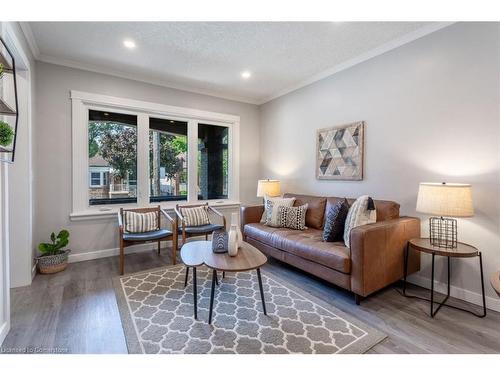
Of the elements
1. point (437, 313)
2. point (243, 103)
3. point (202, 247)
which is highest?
point (243, 103)

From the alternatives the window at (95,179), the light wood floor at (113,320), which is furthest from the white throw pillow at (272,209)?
the window at (95,179)

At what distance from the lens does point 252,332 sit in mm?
1791

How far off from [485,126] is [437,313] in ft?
5.46

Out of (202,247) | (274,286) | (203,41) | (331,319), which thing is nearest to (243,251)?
(202,247)

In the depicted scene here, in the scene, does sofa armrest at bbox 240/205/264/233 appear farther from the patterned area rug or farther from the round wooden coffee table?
the round wooden coffee table

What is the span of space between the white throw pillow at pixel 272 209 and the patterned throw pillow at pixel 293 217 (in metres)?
0.07

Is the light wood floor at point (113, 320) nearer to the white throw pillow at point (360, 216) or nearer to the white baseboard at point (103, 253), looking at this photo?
the white baseboard at point (103, 253)

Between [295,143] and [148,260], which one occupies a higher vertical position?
[295,143]

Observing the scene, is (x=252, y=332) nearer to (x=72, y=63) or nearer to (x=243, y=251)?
(x=243, y=251)

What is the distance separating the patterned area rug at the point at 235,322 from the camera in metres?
1.64

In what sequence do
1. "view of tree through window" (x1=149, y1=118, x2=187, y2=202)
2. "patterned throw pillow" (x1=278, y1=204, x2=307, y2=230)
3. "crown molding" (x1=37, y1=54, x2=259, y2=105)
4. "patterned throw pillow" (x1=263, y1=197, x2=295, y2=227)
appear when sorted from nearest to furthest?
1. "crown molding" (x1=37, y1=54, x2=259, y2=105)
2. "patterned throw pillow" (x1=278, y1=204, x2=307, y2=230)
3. "patterned throw pillow" (x1=263, y1=197, x2=295, y2=227)
4. "view of tree through window" (x1=149, y1=118, x2=187, y2=202)

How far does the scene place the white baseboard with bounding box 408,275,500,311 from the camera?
2.13 m

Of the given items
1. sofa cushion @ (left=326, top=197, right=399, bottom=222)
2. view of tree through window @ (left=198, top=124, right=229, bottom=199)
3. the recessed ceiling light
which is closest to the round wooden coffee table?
sofa cushion @ (left=326, top=197, right=399, bottom=222)

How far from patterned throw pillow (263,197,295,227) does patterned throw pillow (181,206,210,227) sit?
0.93m
